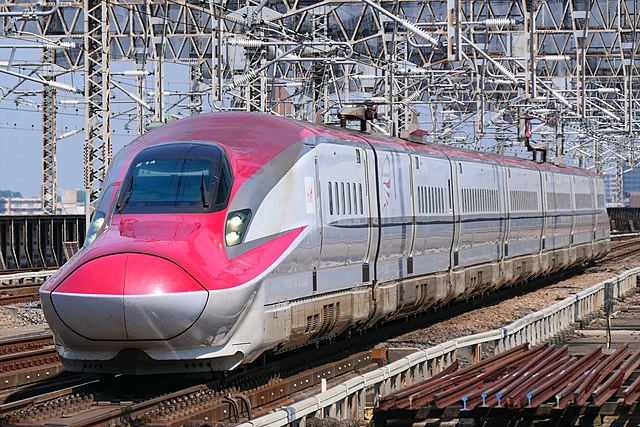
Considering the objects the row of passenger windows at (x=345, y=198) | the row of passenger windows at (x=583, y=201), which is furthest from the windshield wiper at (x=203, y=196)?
the row of passenger windows at (x=583, y=201)

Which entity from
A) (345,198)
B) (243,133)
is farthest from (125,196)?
(345,198)

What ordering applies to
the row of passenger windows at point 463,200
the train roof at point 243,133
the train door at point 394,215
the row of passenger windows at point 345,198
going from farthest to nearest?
1. the train door at point 394,215
2. the row of passenger windows at point 463,200
3. the row of passenger windows at point 345,198
4. the train roof at point 243,133

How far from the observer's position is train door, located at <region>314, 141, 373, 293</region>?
17.4 m

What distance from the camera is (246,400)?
46.3ft

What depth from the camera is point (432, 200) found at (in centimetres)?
2355

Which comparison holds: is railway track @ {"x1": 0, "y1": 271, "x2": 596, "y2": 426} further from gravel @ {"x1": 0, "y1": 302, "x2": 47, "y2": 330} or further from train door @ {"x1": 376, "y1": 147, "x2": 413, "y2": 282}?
gravel @ {"x1": 0, "y1": 302, "x2": 47, "y2": 330}

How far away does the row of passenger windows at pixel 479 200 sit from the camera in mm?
26359

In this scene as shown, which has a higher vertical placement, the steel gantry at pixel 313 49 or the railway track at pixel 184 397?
the steel gantry at pixel 313 49

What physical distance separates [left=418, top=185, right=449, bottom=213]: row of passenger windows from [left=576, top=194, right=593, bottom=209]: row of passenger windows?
17.8 metres

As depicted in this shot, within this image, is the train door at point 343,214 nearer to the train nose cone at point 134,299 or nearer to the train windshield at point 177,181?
the train windshield at point 177,181

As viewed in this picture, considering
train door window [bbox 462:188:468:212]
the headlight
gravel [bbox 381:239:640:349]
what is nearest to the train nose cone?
the headlight

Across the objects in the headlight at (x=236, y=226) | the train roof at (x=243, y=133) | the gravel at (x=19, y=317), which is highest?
the train roof at (x=243, y=133)

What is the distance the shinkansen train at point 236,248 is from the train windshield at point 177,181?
0.02 meters

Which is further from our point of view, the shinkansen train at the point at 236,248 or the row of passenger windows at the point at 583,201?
the row of passenger windows at the point at 583,201
